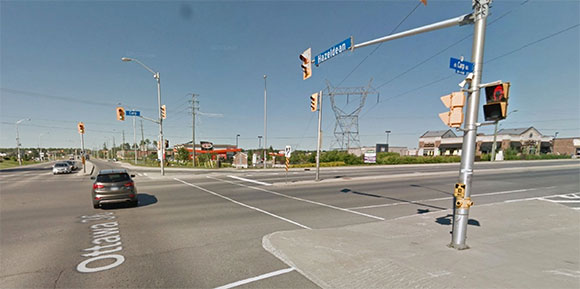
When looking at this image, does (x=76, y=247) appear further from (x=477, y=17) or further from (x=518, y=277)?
(x=477, y=17)

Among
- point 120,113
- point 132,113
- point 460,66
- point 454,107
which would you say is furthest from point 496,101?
point 120,113

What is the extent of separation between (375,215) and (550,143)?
3639 inches

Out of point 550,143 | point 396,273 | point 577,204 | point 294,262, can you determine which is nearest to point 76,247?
point 294,262

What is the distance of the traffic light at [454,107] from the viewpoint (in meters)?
4.56

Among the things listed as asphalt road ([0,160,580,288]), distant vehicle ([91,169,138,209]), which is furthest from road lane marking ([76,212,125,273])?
distant vehicle ([91,169,138,209])

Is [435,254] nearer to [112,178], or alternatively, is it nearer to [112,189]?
[112,189]

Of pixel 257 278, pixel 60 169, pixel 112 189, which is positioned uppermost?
pixel 112 189

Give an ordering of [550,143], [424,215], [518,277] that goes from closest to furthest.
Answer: [518,277], [424,215], [550,143]

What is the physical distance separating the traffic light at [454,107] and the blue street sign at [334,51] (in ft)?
9.68

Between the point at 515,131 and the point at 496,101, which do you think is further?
the point at 515,131

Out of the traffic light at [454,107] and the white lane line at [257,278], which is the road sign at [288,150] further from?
the white lane line at [257,278]

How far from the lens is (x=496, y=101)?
4.27m

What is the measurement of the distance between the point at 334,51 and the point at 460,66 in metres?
3.43

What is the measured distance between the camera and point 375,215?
8.47 metres
